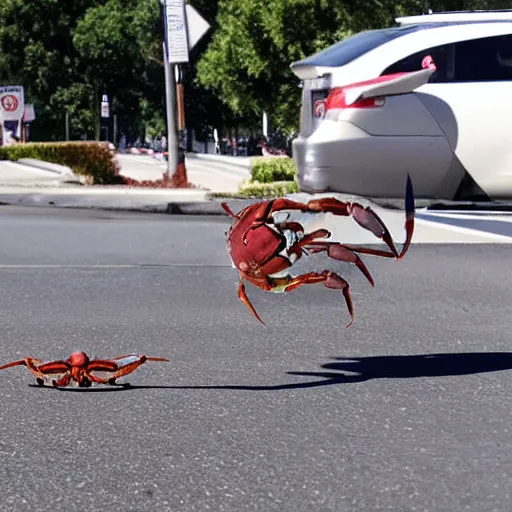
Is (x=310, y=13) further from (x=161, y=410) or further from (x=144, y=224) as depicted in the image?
(x=161, y=410)

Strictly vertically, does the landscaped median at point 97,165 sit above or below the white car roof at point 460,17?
below

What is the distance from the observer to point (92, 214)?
1616 centimetres

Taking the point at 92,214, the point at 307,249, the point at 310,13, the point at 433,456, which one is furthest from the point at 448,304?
the point at 310,13

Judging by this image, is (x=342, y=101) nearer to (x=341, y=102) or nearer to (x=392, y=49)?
(x=341, y=102)

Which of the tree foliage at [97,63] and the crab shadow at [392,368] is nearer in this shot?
the crab shadow at [392,368]

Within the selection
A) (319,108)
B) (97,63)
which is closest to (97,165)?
(319,108)

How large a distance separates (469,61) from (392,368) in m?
1.49

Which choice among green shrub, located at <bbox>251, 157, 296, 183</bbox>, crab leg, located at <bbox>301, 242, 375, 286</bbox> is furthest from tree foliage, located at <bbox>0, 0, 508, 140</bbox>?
crab leg, located at <bbox>301, 242, 375, 286</bbox>

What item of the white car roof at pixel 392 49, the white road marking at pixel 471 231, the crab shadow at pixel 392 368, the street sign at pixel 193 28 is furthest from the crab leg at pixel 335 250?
the street sign at pixel 193 28

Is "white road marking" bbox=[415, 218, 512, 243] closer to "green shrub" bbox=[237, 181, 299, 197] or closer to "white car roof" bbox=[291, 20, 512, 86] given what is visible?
"white car roof" bbox=[291, 20, 512, 86]

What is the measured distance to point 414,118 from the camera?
16.4ft

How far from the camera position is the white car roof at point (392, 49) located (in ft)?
18.9

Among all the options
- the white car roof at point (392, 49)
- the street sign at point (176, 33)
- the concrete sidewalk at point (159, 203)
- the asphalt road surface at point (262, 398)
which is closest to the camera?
the asphalt road surface at point (262, 398)

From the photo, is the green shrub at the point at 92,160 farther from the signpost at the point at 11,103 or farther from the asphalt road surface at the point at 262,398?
the asphalt road surface at the point at 262,398
